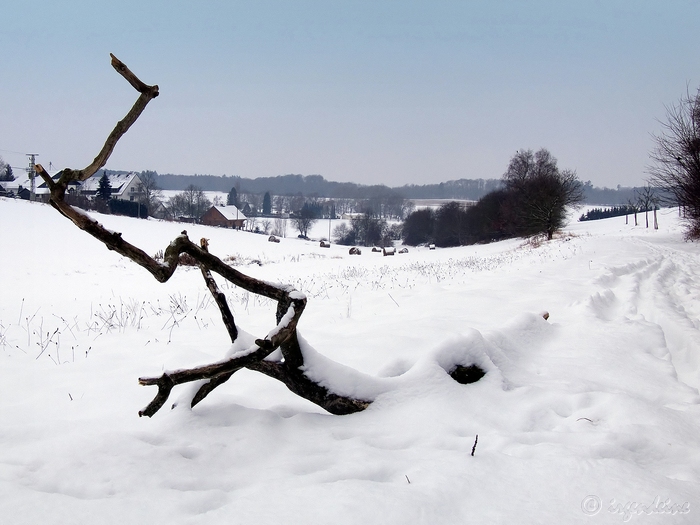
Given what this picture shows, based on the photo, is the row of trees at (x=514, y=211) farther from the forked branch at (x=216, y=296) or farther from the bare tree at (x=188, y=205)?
the bare tree at (x=188, y=205)

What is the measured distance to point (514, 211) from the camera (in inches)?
2000

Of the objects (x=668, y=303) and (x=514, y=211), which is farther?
(x=514, y=211)

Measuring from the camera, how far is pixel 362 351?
419 centimetres

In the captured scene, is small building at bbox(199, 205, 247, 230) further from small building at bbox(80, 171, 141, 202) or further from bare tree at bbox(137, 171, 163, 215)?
small building at bbox(80, 171, 141, 202)

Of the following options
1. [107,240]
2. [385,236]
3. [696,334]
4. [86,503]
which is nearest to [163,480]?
[86,503]

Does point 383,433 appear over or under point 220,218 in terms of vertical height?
under

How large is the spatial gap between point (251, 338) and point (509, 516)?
1744mm

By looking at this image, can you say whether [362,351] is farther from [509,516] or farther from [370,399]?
[509,516]

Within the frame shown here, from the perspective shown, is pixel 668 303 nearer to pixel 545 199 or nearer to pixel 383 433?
pixel 383 433

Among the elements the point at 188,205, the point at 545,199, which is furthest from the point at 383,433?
the point at 188,205

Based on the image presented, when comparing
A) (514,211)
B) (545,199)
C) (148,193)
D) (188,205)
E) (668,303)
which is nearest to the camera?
(668,303)

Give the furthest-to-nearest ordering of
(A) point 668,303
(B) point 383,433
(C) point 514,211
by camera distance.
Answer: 1. (C) point 514,211
2. (A) point 668,303
3. (B) point 383,433

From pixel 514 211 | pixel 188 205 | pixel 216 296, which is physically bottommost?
pixel 216 296

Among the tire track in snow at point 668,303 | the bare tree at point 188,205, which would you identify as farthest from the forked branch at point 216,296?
the bare tree at point 188,205
